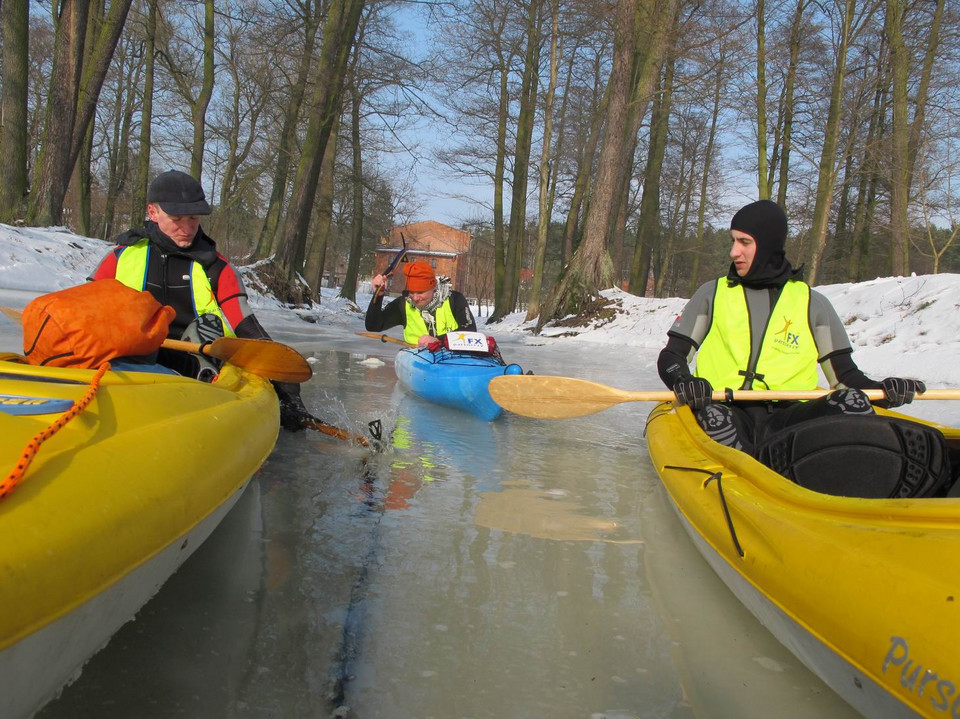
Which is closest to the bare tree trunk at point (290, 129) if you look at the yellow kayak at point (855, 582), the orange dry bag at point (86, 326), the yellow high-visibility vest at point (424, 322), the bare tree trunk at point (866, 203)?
the yellow high-visibility vest at point (424, 322)

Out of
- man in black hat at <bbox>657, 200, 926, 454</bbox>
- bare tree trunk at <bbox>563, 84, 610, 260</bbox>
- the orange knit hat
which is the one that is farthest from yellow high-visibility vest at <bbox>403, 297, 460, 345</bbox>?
bare tree trunk at <bbox>563, 84, 610, 260</bbox>

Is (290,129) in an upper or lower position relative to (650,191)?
upper

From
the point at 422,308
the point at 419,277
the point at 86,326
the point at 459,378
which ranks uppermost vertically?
the point at 419,277

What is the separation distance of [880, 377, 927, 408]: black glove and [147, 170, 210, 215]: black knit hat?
346 cm

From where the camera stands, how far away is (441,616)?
7.54 ft

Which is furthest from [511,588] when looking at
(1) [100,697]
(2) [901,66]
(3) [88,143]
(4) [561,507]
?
(3) [88,143]

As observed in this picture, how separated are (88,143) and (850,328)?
60.4 feet

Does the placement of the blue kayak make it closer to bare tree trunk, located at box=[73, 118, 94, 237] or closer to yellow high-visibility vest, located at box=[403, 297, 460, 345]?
yellow high-visibility vest, located at box=[403, 297, 460, 345]

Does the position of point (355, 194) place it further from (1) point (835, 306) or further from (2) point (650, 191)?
(1) point (835, 306)

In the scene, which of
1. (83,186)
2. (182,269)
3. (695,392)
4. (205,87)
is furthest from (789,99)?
(83,186)

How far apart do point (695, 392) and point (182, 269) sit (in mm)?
2802

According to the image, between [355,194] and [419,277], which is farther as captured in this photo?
[355,194]

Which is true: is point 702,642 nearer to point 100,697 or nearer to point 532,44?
point 100,697

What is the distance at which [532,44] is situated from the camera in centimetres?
1928
